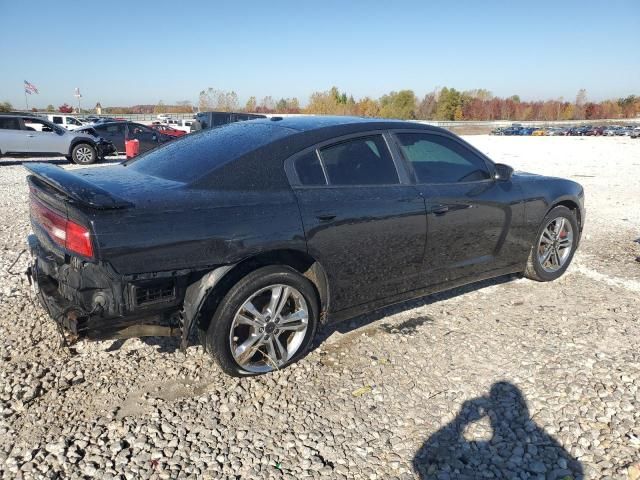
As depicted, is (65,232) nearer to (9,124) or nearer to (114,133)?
(9,124)

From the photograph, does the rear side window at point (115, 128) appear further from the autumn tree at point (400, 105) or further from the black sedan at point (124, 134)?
the autumn tree at point (400, 105)

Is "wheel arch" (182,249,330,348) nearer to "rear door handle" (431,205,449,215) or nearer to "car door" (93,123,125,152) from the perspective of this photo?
"rear door handle" (431,205,449,215)

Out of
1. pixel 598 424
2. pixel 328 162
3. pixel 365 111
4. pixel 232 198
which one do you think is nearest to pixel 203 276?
pixel 232 198

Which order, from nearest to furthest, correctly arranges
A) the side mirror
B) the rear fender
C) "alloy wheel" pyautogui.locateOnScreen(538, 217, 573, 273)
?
1. the rear fender
2. the side mirror
3. "alloy wheel" pyautogui.locateOnScreen(538, 217, 573, 273)

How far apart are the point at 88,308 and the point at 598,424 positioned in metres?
2.82

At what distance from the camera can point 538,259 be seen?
4648 millimetres

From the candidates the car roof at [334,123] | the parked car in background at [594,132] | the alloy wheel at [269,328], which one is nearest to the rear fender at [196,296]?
the alloy wheel at [269,328]

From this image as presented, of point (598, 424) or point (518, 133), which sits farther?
point (518, 133)

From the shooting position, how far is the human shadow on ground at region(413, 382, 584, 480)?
231 cm

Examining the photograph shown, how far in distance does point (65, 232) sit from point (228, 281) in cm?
89

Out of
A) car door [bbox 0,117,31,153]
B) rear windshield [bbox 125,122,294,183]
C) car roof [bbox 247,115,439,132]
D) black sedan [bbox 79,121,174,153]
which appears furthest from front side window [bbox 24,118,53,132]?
car roof [bbox 247,115,439,132]

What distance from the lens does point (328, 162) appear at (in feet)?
→ 10.6

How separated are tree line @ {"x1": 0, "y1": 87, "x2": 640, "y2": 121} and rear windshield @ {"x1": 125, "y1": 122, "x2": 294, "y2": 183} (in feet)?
318

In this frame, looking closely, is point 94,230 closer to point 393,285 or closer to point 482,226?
point 393,285
